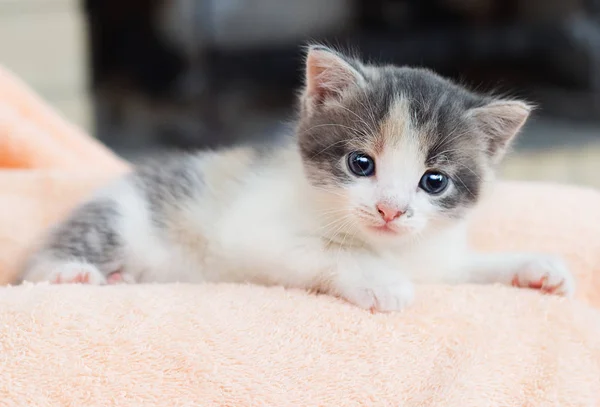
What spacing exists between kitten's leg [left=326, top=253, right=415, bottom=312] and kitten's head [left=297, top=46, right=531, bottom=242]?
61 mm

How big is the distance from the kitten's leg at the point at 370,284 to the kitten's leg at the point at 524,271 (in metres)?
0.20

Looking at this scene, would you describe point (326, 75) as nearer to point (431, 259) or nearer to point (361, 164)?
point (361, 164)

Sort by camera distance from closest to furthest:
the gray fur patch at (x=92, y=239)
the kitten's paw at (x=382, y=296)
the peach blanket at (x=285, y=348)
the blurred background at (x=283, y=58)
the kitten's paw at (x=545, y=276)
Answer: the peach blanket at (x=285, y=348) → the kitten's paw at (x=382, y=296) → the kitten's paw at (x=545, y=276) → the gray fur patch at (x=92, y=239) → the blurred background at (x=283, y=58)

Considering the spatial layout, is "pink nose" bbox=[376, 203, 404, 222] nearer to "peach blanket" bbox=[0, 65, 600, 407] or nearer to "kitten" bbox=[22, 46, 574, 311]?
"kitten" bbox=[22, 46, 574, 311]

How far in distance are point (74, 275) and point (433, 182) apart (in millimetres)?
618

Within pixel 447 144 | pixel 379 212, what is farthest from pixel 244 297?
pixel 447 144

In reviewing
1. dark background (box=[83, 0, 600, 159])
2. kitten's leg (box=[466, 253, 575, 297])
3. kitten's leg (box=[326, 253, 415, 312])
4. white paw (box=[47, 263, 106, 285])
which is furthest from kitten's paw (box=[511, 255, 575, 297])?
dark background (box=[83, 0, 600, 159])

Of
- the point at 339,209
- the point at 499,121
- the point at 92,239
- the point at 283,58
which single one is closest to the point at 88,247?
the point at 92,239

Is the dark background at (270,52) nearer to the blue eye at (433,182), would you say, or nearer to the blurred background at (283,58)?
the blurred background at (283,58)

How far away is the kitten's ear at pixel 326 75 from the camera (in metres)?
1.29

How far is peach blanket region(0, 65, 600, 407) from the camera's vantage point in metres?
0.96

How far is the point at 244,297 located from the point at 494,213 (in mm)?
685

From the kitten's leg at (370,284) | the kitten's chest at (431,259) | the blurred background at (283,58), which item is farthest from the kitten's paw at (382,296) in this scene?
the blurred background at (283,58)

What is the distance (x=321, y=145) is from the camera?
50.6 inches
